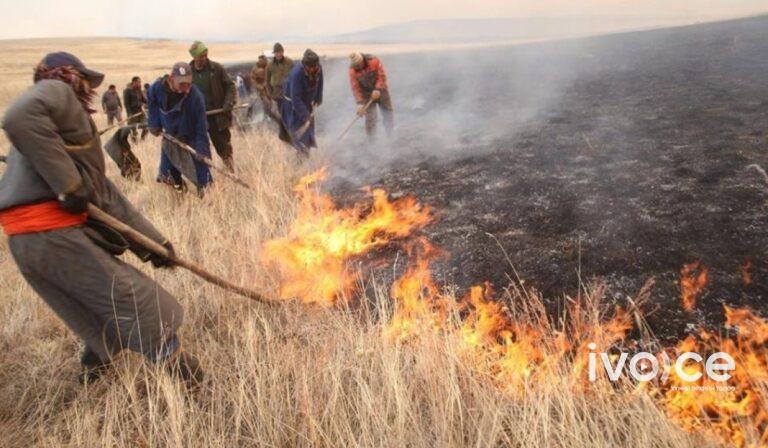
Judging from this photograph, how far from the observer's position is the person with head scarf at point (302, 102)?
7.41 m

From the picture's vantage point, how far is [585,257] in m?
3.65

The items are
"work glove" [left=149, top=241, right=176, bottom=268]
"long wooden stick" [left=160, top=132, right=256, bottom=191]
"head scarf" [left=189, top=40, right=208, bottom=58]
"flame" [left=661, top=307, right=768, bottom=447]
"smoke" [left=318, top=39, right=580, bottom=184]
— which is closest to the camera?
"flame" [left=661, top=307, right=768, bottom=447]

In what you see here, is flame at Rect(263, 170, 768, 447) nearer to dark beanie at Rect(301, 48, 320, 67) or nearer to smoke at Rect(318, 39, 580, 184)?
smoke at Rect(318, 39, 580, 184)

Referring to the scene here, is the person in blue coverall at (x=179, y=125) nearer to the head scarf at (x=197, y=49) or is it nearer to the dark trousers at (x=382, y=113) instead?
the head scarf at (x=197, y=49)

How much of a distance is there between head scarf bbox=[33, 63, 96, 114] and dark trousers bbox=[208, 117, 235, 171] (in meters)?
4.45

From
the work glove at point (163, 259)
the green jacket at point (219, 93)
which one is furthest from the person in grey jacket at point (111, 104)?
the work glove at point (163, 259)

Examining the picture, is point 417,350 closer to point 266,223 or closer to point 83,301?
point 83,301

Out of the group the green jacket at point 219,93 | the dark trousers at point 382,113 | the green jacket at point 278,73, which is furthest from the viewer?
the green jacket at point 278,73

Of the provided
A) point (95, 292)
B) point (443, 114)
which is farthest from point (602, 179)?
point (443, 114)

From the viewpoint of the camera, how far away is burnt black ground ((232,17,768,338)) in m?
3.42

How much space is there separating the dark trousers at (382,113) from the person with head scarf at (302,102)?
1094 mm

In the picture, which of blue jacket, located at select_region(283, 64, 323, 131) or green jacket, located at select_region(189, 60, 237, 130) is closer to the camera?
green jacket, located at select_region(189, 60, 237, 130)

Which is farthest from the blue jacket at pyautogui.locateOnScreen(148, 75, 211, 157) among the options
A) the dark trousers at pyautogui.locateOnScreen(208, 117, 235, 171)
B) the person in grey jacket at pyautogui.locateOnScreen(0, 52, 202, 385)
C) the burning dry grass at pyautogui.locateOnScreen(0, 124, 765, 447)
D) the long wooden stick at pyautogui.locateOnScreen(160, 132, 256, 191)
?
the person in grey jacket at pyautogui.locateOnScreen(0, 52, 202, 385)

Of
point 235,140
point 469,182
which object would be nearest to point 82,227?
point 469,182
